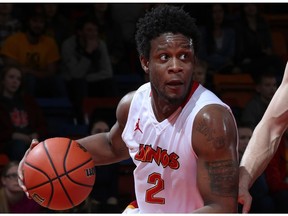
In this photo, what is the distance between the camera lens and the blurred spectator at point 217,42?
908 cm

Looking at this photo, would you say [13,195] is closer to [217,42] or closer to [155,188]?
[155,188]

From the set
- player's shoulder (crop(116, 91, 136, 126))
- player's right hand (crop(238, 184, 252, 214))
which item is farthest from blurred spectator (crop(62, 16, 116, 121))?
player's right hand (crop(238, 184, 252, 214))

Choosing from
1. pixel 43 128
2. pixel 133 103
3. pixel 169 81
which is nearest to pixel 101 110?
pixel 43 128

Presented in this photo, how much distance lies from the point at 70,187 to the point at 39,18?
4.55m

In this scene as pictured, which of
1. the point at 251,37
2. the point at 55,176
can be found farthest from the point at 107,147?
the point at 251,37

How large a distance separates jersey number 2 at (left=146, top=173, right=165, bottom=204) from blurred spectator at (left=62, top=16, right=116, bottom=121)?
4414 millimetres

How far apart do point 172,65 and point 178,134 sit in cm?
37

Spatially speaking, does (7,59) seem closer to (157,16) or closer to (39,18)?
(39,18)

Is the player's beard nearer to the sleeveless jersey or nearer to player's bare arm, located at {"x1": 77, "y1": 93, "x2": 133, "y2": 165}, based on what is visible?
A: the sleeveless jersey

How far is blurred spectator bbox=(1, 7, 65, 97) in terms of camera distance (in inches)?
338

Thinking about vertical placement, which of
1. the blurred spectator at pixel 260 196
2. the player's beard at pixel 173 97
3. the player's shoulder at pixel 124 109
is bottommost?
the blurred spectator at pixel 260 196

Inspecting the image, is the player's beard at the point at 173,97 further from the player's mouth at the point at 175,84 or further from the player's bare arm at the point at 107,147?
the player's bare arm at the point at 107,147

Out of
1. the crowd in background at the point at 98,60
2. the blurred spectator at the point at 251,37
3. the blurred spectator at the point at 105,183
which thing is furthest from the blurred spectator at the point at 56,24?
the blurred spectator at the point at 251,37

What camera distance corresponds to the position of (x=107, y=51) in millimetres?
8969
